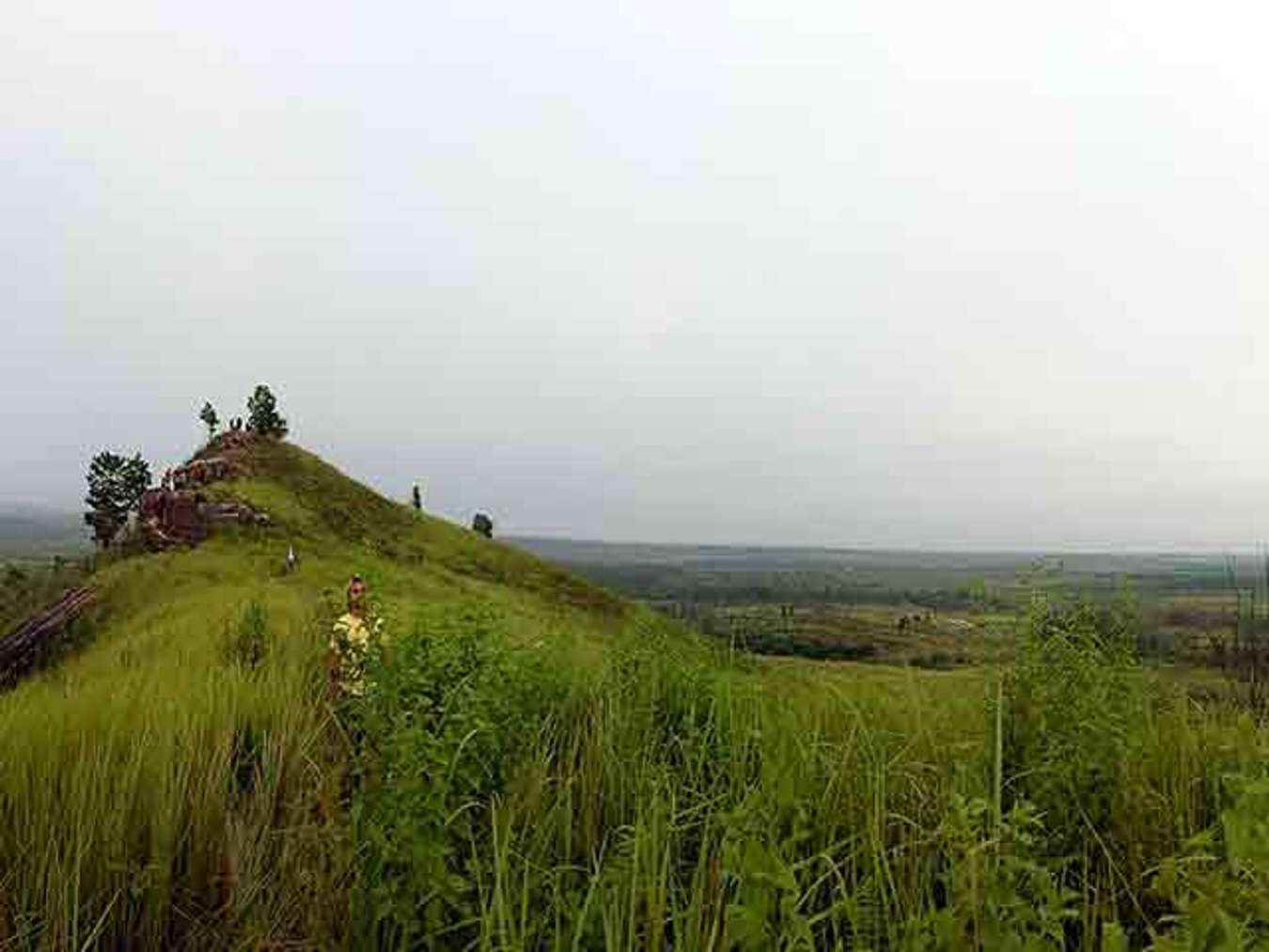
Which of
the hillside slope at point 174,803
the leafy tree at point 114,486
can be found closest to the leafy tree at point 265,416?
the leafy tree at point 114,486

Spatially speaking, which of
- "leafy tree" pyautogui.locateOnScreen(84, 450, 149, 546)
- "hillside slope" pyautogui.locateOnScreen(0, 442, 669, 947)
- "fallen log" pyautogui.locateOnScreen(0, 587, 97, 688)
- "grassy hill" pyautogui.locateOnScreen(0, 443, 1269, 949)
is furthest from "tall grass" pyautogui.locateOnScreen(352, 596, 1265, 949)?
"leafy tree" pyautogui.locateOnScreen(84, 450, 149, 546)

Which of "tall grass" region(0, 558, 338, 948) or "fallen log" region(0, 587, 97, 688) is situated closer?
"tall grass" region(0, 558, 338, 948)

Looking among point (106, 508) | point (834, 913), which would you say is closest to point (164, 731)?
point (834, 913)

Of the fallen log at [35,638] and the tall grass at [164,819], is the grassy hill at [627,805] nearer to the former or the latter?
the tall grass at [164,819]

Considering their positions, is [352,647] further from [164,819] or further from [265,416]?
[265,416]

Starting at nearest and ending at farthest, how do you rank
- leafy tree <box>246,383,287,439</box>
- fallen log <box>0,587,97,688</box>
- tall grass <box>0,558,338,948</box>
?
tall grass <box>0,558,338,948</box>
fallen log <box>0,587,97,688</box>
leafy tree <box>246,383,287,439</box>

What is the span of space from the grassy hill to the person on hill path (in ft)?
0.50

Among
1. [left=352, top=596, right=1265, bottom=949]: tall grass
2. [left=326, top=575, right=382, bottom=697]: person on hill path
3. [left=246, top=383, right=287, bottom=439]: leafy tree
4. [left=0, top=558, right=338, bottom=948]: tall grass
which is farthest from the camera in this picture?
[left=246, top=383, right=287, bottom=439]: leafy tree

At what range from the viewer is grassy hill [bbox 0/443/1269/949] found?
254 centimetres

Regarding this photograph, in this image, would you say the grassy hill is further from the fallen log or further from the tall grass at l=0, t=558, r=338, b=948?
the fallen log

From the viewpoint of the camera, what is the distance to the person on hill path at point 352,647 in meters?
4.56

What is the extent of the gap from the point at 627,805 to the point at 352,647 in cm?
196

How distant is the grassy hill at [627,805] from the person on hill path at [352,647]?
154 millimetres

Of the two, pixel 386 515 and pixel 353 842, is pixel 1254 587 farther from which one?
pixel 386 515
